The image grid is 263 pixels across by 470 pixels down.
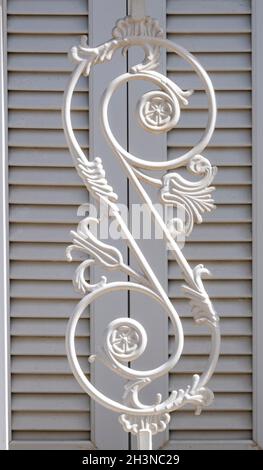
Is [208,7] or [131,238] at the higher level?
[208,7]

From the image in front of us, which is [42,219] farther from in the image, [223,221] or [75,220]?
[223,221]

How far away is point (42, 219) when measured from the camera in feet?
5.50

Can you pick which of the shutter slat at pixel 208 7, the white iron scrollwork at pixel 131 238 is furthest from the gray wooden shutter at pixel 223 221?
the white iron scrollwork at pixel 131 238

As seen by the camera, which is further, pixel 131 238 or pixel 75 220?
pixel 75 220

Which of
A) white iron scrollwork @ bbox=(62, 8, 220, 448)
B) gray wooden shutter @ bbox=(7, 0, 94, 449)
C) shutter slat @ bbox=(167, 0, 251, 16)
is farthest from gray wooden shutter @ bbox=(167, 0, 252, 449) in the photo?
white iron scrollwork @ bbox=(62, 8, 220, 448)

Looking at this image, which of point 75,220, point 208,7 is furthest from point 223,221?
point 208,7

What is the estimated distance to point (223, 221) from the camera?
1.68 m

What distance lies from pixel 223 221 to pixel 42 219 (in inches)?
13.4

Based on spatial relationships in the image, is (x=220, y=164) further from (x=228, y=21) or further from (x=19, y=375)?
(x=19, y=375)

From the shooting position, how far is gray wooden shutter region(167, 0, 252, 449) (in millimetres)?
1668

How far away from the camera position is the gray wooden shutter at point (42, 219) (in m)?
1.67

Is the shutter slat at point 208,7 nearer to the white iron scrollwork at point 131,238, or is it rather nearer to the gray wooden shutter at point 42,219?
the gray wooden shutter at point 42,219

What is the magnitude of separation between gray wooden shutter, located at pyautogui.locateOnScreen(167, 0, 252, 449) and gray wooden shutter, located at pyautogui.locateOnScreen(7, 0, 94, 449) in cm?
19
